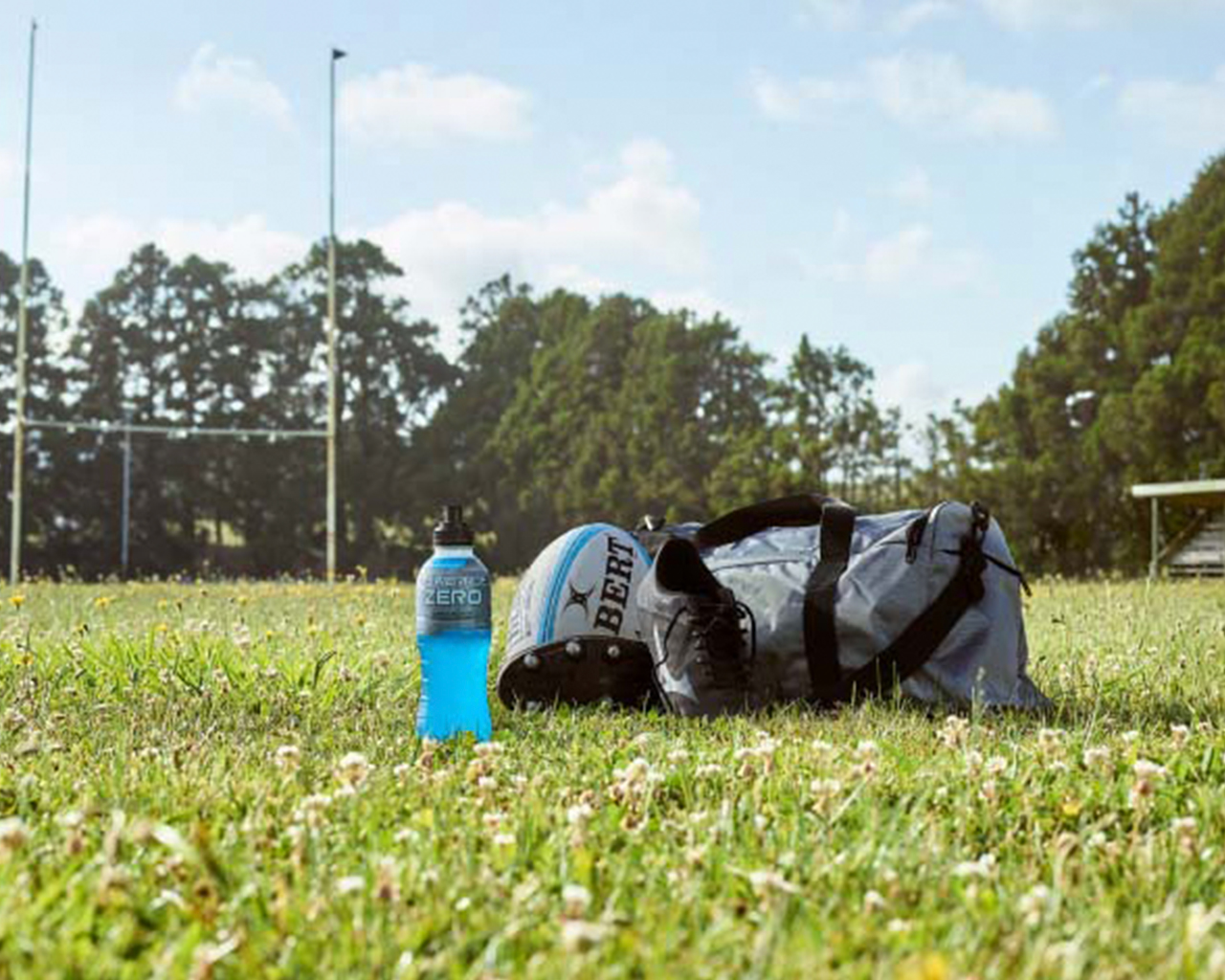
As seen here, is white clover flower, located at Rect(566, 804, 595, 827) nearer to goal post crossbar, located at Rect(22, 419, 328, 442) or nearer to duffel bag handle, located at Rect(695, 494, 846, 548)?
duffel bag handle, located at Rect(695, 494, 846, 548)

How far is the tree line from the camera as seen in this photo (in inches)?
1029

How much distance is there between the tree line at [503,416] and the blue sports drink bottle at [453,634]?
2309cm

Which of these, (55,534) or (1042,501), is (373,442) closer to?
(55,534)

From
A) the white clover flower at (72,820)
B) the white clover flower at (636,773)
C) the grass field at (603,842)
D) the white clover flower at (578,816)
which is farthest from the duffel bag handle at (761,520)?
the white clover flower at (72,820)

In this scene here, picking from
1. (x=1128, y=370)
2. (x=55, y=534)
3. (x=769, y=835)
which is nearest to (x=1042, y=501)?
(x=1128, y=370)

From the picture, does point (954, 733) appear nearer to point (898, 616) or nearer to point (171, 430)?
point (898, 616)

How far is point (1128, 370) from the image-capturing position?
84.8ft

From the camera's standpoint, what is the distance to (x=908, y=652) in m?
3.99

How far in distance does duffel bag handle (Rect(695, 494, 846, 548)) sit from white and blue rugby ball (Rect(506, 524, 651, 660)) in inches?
9.2

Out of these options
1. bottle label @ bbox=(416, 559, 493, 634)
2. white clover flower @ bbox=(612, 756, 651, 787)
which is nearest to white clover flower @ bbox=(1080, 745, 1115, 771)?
white clover flower @ bbox=(612, 756, 651, 787)

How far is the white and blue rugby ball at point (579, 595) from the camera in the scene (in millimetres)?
4305

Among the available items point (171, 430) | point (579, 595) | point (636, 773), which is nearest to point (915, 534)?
point (579, 595)

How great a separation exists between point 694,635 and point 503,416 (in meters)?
32.2

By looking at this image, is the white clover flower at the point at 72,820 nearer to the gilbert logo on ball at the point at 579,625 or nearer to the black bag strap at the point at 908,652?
the gilbert logo on ball at the point at 579,625
